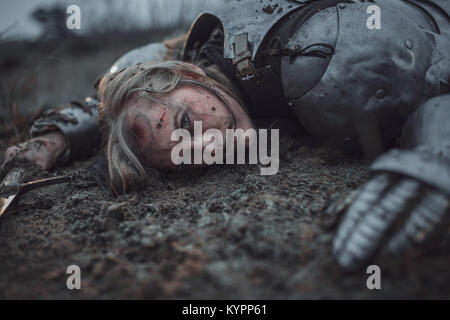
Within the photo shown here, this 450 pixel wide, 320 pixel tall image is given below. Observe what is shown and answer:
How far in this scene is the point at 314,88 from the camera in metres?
0.97

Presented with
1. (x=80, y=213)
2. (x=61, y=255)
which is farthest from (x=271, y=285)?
(x=80, y=213)

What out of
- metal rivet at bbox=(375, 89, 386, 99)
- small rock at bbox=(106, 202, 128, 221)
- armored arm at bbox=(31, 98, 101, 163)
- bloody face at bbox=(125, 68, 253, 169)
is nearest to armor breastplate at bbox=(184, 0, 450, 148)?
metal rivet at bbox=(375, 89, 386, 99)

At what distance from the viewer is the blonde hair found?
1.06 m

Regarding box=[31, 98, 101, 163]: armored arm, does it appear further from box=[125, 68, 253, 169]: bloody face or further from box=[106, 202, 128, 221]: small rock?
box=[106, 202, 128, 221]: small rock

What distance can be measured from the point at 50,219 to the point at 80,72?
3.73m

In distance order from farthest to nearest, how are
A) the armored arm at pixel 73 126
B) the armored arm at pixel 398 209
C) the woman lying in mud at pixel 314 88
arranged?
the armored arm at pixel 73 126, the woman lying in mud at pixel 314 88, the armored arm at pixel 398 209

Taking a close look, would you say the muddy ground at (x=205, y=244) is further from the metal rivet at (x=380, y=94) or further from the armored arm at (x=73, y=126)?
the armored arm at (x=73, y=126)

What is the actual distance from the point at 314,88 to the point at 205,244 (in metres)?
0.56

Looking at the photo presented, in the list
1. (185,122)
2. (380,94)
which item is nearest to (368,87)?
(380,94)

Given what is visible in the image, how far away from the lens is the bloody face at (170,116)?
3.28 feet

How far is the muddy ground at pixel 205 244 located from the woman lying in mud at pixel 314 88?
10 centimetres

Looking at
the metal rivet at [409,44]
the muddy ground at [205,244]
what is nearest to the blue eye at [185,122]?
the muddy ground at [205,244]

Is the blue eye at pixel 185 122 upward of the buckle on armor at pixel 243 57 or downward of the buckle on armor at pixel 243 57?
downward
